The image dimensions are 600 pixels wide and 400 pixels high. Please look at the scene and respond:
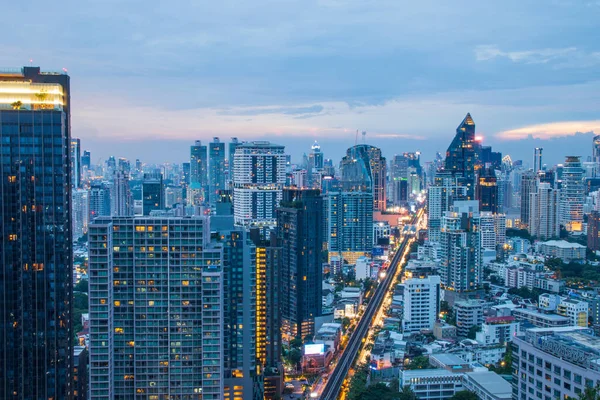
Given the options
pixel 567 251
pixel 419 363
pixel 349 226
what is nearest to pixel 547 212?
pixel 567 251

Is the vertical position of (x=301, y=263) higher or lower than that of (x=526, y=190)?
lower

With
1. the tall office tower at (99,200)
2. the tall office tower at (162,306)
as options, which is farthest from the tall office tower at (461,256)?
the tall office tower at (99,200)

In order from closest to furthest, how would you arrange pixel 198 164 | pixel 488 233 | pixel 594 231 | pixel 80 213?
pixel 594 231 < pixel 488 233 < pixel 80 213 < pixel 198 164

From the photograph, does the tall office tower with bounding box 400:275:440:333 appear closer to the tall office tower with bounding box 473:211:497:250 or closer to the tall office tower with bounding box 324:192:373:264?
the tall office tower with bounding box 324:192:373:264

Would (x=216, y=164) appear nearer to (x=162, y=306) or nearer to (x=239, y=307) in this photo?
(x=239, y=307)

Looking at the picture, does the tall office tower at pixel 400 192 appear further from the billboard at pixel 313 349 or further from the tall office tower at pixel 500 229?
the billboard at pixel 313 349

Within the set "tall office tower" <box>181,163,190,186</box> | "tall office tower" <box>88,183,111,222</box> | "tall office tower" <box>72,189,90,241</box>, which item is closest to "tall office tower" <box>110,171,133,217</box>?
"tall office tower" <box>88,183,111,222</box>
